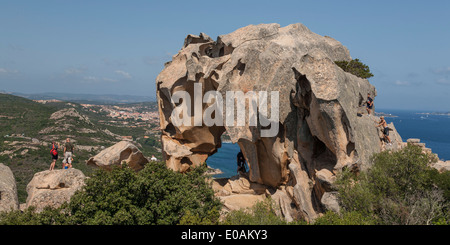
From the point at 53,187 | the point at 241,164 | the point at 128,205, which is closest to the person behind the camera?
the point at 128,205

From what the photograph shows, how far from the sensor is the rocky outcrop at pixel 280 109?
1872 cm

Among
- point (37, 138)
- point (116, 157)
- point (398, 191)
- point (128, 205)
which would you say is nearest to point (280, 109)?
point (398, 191)

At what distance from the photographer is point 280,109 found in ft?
73.7

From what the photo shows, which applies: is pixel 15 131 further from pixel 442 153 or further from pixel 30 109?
pixel 442 153

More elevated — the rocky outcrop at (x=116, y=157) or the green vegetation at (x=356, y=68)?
the green vegetation at (x=356, y=68)

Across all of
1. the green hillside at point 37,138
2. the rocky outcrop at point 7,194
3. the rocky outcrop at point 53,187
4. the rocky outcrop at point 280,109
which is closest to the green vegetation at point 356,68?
the rocky outcrop at point 280,109

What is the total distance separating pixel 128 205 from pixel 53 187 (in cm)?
867

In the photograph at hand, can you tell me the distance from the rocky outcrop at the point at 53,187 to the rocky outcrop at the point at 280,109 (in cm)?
871

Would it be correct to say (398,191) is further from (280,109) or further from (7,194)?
(7,194)

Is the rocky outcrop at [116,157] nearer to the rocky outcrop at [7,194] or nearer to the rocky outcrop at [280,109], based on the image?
the rocky outcrop at [280,109]

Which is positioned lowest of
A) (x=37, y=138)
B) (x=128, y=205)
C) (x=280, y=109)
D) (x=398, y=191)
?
(x=37, y=138)

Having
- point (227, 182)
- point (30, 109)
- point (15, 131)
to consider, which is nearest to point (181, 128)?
point (227, 182)
